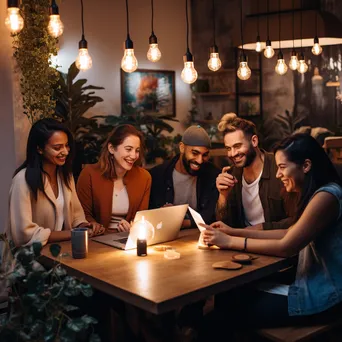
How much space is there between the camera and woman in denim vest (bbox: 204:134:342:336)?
8.87 ft

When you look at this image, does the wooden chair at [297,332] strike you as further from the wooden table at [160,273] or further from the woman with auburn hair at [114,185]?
the woman with auburn hair at [114,185]

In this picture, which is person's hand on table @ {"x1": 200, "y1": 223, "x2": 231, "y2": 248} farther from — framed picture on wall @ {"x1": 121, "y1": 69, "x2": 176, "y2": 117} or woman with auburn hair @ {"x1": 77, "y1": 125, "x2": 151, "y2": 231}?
framed picture on wall @ {"x1": 121, "y1": 69, "x2": 176, "y2": 117}

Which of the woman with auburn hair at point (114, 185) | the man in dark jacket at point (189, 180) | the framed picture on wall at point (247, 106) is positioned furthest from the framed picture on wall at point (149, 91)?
the woman with auburn hair at point (114, 185)

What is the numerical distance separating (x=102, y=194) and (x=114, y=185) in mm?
112

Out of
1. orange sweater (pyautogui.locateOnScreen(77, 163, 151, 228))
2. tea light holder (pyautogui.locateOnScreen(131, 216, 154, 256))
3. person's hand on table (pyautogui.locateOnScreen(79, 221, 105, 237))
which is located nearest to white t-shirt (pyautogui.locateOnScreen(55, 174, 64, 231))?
person's hand on table (pyautogui.locateOnScreen(79, 221, 105, 237))

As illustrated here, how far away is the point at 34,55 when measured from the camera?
4.76 m

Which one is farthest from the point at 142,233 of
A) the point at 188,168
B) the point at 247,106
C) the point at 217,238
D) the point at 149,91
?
the point at 247,106

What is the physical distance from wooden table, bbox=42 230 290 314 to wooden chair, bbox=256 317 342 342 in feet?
0.88

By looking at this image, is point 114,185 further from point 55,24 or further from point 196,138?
point 55,24

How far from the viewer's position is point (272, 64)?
30.2 feet

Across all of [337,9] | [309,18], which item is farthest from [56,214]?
[337,9]

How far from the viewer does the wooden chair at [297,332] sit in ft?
8.39

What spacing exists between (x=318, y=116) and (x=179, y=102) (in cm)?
230

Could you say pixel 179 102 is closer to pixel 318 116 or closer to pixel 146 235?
pixel 318 116
